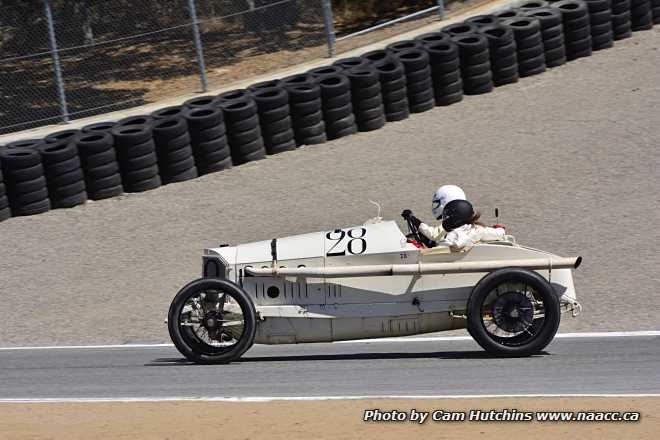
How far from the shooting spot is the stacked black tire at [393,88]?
17134mm

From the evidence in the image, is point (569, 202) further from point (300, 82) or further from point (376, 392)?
point (376, 392)

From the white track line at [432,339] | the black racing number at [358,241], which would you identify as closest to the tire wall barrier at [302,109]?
the white track line at [432,339]

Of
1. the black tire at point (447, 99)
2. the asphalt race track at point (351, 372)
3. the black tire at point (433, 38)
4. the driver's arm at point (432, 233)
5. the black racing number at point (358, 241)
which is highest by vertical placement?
the black tire at point (433, 38)

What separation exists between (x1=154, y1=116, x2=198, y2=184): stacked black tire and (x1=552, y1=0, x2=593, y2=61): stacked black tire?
6736mm

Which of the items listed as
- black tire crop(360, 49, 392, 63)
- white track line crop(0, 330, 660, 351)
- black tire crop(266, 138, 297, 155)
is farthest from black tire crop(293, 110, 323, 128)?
white track line crop(0, 330, 660, 351)

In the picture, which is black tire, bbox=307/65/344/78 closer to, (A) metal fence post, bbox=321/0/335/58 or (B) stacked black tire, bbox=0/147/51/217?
(A) metal fence post, bbox=321/0/335/58

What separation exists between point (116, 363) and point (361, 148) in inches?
284

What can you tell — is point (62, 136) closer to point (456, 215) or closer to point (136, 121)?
point (136, 121)

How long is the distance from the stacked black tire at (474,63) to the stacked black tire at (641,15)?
334cm

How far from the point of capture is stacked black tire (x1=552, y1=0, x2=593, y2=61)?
741 inches

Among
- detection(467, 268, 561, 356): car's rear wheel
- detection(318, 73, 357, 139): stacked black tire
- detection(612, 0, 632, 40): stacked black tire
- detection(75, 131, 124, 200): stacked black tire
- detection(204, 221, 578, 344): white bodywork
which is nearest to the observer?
detection(467, 268, 561, 356): car's rear wheel

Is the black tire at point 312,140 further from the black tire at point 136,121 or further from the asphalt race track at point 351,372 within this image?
the asphalt race track at point 351,372

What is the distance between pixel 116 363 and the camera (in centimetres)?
1049

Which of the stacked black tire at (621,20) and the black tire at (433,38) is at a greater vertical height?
the black tire at (433,38)
